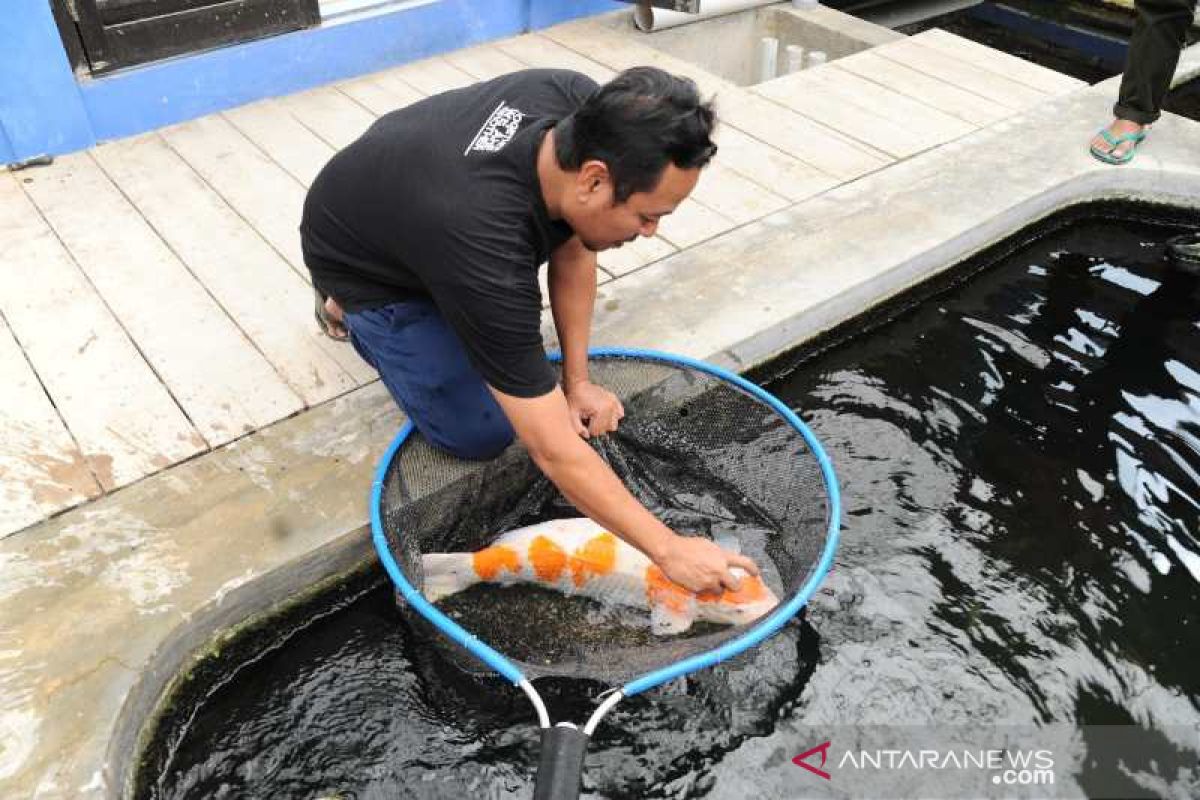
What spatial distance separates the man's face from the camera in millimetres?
1689

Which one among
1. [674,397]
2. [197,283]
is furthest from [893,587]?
[197,283]

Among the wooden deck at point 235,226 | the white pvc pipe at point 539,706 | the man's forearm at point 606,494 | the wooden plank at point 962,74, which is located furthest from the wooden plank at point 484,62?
the white pvc pipe at point 539,706

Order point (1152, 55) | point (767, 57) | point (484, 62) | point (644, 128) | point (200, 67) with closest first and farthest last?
point (644, 128) → point (1152, 55) → point (200, 67) → point (484, 62) → point (767, 57)

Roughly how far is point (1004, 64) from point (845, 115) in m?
1.14

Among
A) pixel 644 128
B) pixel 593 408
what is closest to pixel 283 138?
pixel 593 408

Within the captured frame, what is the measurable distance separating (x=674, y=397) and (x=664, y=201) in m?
0.89

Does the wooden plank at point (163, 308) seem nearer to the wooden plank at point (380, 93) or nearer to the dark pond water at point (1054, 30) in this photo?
the wooden plank at point (380, 93)

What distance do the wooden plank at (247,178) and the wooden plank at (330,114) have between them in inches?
11.4

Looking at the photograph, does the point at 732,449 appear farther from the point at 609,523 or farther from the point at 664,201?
the point at 664,201

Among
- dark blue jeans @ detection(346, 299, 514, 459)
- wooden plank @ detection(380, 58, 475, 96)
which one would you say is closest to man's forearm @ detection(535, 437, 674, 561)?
dark blue jeans @ detection(346, 299, 514, 459)

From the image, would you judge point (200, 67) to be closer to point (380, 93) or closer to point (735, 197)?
point (380, 93)

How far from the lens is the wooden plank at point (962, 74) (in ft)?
14.3

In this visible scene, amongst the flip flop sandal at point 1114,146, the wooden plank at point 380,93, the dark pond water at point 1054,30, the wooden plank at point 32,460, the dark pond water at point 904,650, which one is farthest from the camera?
the dark pond water at point 1054,30

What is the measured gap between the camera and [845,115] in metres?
4.19
